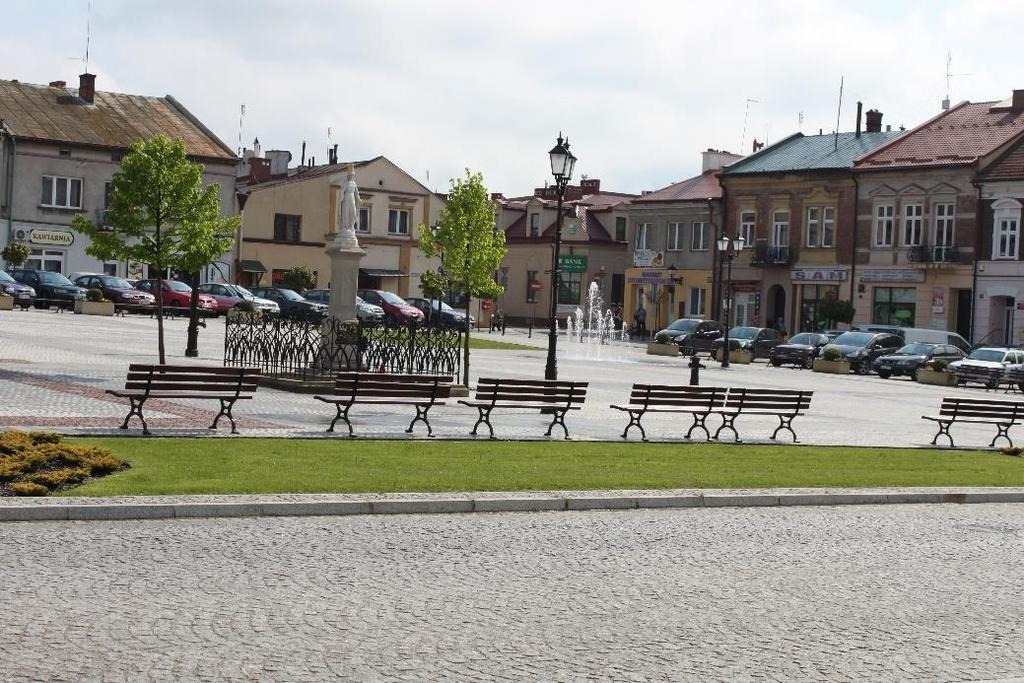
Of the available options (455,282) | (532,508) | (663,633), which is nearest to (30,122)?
(455,282)

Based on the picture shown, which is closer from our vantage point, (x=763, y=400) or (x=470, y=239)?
(x=763, y=400)

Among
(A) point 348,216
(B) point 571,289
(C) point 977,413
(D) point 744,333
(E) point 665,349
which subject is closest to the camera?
(C) point 977,413

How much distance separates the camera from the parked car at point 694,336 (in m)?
58.3

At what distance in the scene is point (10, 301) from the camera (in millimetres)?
51438

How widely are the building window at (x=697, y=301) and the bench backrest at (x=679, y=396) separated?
5098 centimetres

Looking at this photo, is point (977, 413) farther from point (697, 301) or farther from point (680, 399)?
point (697, 301)

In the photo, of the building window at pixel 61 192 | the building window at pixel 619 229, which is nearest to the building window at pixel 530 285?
the building window at pixel 619 229

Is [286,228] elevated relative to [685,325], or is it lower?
elevated

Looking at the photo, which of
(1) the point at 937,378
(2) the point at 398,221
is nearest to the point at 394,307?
(2) the point at 398,221

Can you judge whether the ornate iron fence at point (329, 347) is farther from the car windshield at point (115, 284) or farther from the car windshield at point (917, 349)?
the car windshield at point (115, 284)

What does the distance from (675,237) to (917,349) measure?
26.1 m

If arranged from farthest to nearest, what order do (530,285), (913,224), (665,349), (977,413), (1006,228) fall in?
1. (530,285)
2. (913,224)
3. (1006,228)
4. (665,349)
5. (977,413)

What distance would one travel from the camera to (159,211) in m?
29.0

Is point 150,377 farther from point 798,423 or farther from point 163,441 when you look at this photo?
point 798,423
